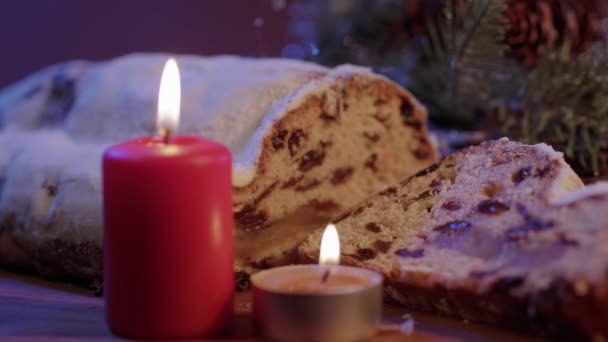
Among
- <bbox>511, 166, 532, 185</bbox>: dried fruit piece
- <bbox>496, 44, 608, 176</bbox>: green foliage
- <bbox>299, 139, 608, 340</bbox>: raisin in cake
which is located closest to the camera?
<bbox>299, 139, 608, 340</bbox>: raisin in cake

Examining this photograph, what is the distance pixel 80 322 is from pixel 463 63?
39.3 inches

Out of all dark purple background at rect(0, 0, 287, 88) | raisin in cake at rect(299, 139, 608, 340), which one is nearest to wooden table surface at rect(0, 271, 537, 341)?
raisin in cake at rect(299, 139, 608, 340)

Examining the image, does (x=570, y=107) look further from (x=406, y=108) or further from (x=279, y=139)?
(x=279, y=139)

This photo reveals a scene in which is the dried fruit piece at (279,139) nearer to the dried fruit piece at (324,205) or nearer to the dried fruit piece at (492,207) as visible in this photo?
the dried fruit piece at (324,205)

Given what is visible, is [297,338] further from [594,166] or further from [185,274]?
[594,166]

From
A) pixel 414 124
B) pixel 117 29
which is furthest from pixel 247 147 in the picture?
pixel 117 29

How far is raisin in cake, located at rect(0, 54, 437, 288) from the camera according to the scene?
1209 millimetres

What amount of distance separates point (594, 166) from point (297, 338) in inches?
35.1

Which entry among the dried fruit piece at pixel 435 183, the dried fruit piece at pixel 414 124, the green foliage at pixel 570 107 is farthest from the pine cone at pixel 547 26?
the dried fruit piece at pixel 435 183

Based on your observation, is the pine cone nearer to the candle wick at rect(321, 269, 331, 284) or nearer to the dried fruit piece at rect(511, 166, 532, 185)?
the dried fruit piece at rect(511, 166, 532, 185)

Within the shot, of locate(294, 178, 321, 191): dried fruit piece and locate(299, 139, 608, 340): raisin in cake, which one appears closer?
locate(299, 139, 608, 340): raisin in cake

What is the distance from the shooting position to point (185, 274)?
87cm

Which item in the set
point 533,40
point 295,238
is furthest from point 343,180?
point 533,40

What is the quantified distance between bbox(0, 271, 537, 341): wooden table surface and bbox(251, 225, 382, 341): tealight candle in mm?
57
